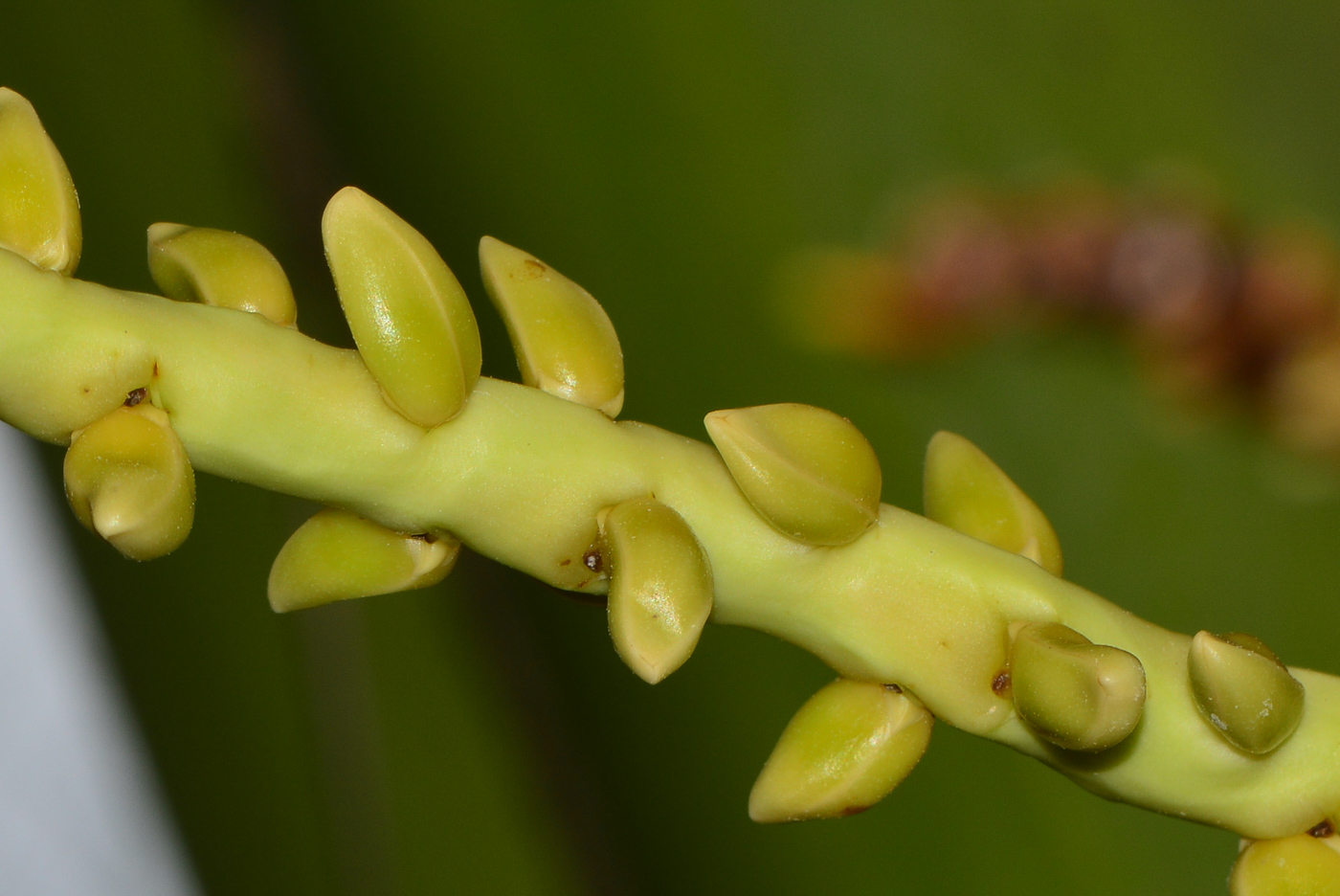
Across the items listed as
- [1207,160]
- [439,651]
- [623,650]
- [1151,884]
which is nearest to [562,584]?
[623,650]

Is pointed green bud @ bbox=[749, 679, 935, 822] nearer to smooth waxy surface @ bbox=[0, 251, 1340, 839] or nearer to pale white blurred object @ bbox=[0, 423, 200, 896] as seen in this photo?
smooth waxy surface @ bbox=[0, 251, 1340, 839]

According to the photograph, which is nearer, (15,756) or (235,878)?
(15,756)

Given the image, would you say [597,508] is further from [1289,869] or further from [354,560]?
[1289,869]

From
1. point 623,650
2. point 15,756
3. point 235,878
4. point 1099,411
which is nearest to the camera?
point 623,650

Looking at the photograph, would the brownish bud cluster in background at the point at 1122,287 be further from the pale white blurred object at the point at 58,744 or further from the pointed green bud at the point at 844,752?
the pointed green bud at the point at 844,752

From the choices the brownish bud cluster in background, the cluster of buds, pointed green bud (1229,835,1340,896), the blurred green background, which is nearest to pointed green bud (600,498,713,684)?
the cluster of buds

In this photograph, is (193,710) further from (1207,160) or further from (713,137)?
(1207,160)
